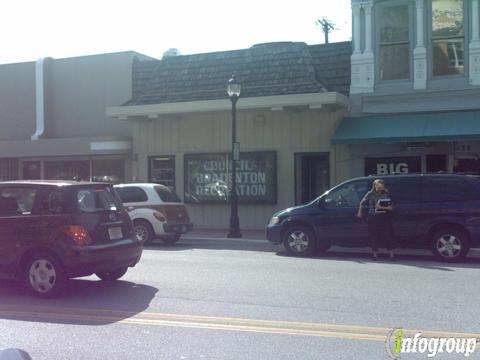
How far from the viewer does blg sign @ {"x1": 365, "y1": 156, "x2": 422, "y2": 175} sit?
691 inches

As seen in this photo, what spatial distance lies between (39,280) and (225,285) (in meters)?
2.71

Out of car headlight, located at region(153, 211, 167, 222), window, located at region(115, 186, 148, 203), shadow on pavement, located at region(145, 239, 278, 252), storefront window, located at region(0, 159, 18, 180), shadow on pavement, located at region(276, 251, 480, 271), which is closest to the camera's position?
shadow on pavement, located at region(276, 251, 480, 271)

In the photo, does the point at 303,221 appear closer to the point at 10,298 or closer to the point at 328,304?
the point at 328,304

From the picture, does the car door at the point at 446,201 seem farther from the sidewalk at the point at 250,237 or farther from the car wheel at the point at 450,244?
the sidewalk at the point at 250,237

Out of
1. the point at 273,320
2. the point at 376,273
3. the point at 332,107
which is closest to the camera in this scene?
the point at 273,320

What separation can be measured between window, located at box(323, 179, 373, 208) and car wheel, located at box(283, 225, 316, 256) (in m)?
0.75

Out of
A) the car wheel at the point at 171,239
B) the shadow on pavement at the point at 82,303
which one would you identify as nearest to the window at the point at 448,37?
the car wheel at the point at 171,239

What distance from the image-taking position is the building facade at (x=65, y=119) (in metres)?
21.6

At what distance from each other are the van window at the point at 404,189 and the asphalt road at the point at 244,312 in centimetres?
180

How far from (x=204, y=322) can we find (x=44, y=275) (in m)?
2.81

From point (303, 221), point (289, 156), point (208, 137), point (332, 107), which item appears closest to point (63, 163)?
point (208, 137)

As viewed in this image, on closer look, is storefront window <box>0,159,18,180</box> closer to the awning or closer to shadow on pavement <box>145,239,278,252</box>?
shadow on pavement <box>145,239,278,252</box>

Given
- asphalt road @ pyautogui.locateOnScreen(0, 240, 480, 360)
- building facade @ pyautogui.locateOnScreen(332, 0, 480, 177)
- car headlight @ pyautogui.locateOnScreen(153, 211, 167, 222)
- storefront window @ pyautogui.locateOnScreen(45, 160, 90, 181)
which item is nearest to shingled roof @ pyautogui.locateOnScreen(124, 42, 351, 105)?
building facade @ pyautogui.locateOnScreen(332, 0, 480, 177)

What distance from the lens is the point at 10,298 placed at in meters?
8.27
